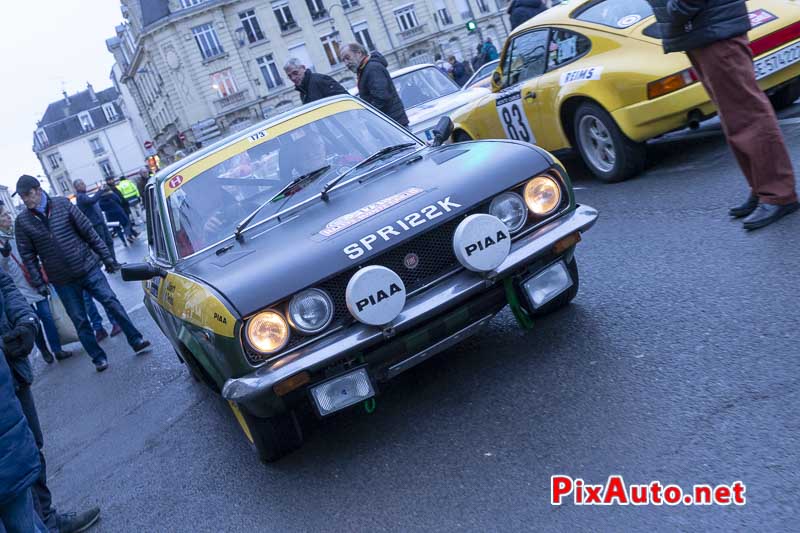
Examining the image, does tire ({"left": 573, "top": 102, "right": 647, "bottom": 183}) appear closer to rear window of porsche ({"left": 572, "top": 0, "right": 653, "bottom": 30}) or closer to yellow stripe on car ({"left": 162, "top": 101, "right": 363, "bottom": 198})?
rear window of porsche ({"left": 572, "top": 0, "right": 653, "bottom": 30})

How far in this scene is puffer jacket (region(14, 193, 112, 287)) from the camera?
26.0ft

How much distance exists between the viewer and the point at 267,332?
3.55 metres

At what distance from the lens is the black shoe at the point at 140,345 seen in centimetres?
843

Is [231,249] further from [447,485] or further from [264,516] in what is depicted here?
[447,485]

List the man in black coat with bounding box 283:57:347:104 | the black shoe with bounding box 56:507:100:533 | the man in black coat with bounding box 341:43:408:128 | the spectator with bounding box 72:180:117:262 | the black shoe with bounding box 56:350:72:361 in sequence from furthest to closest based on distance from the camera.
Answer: the spectator with bounding box 72:180:117:262
the black shoe with bounding box 56:350:72:361
the man in black coat with bounding box 283:57:347:104
the man in black coat with bounding box 341:43:408:128
the black shoe with bounding box 56:507:100:533

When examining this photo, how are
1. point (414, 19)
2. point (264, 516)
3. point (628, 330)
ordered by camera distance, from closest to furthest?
point (264, 516), point (628, 330), point (414, 19)

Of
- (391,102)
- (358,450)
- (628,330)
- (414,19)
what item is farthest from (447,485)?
(414,19)

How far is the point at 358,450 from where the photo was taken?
391 cm

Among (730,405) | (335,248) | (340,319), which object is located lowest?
(730,405)

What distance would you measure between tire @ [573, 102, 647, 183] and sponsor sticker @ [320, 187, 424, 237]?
3.53 metres

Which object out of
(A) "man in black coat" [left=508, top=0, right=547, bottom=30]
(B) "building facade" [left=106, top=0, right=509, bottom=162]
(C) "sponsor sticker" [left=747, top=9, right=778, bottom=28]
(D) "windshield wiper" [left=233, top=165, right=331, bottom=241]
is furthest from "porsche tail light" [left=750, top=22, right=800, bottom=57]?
(B) "building facade" [left=106, top=0, right=509, bottom=162]

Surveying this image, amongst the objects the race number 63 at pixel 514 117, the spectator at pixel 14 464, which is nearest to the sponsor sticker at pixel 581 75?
the race number 63 at pixel 514 117

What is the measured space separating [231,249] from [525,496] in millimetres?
2070

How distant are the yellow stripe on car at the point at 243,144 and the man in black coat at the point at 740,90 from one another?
2128 millimetres
